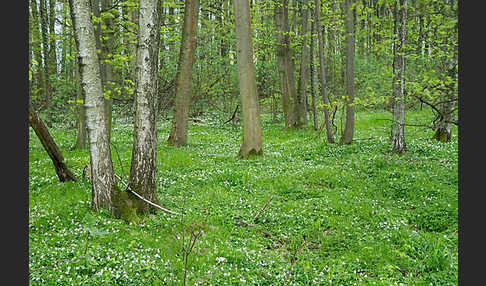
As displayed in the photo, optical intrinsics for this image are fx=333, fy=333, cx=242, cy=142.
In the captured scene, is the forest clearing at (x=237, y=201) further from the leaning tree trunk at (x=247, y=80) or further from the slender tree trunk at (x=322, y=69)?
the slender tree trunk at (x=322, y=69)

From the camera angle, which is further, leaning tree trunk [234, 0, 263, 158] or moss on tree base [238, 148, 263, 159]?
moss on tree base [238, 148, 263, 159]

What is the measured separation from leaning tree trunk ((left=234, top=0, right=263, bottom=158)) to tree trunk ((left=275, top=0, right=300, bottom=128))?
7.24 meters

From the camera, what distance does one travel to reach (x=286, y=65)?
63.6 ft

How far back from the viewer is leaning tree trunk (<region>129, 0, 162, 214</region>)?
6770 mm

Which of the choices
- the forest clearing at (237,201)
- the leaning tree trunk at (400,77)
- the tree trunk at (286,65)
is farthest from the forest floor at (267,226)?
the tree trunk at (286,65)

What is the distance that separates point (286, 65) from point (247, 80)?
26.2ft

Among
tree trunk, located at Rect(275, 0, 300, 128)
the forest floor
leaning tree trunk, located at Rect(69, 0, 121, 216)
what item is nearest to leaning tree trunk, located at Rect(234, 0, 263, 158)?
the forest floor

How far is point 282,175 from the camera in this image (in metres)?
9.93

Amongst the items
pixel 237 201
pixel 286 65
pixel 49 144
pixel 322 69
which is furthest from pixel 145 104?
pixel 286 65

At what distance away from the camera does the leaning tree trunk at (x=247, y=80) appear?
11.9m

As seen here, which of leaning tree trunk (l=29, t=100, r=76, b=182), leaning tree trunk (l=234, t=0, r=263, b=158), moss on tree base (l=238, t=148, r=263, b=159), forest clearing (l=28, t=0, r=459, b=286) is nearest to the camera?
forest clearing (l=28, t=0, r=459, b=286)

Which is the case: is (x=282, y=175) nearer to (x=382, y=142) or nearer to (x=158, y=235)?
(x=158, y=235)

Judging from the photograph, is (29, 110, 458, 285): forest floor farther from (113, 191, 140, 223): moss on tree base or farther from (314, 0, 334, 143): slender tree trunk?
(314, 0, 334, 143): slender tree trunk

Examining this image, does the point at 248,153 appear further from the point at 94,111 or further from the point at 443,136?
the point at 443,136
